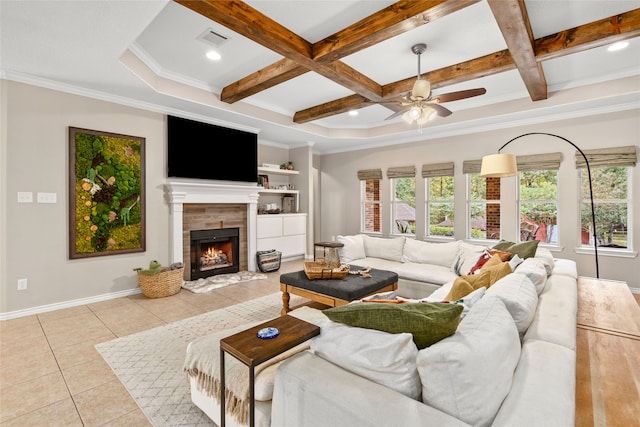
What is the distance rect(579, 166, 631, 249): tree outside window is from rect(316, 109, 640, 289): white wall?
107 millimetres

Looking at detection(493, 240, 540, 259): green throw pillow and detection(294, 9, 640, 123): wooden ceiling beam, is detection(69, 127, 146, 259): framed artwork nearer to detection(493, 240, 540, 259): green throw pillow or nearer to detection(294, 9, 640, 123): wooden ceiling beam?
detection(294, 9, 640, 123): wooden ceiling beam

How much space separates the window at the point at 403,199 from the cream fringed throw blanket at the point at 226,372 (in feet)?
17.1

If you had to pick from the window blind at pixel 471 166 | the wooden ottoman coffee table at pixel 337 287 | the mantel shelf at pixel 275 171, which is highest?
the mantel shelf at pixel 275 171

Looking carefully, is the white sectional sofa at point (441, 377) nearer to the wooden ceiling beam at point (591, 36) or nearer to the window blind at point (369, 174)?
the wooden ceiling beam at point (591, 36)

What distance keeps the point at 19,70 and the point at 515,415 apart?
502 cm

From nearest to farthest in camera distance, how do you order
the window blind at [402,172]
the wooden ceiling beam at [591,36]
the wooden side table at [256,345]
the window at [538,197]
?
the wooden side table at [256,345] → the wooden ceiling beam at [591,36] → the window at [538,197] → the window blind at [402,172]

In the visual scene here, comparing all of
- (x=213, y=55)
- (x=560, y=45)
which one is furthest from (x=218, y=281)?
(x=560, y=45)

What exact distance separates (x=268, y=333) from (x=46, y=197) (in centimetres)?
376

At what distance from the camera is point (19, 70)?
3324mm

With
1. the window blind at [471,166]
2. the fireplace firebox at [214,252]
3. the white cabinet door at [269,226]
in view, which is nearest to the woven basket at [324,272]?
the fireplace firebox at [214,252]

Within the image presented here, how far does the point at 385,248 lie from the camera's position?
4.83m

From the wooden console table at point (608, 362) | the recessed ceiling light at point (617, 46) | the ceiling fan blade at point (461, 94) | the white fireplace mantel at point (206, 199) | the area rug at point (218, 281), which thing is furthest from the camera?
the white fireplace mantel at point (206, 199)

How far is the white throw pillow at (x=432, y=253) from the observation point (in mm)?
4230

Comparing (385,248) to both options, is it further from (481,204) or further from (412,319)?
(412,319)
